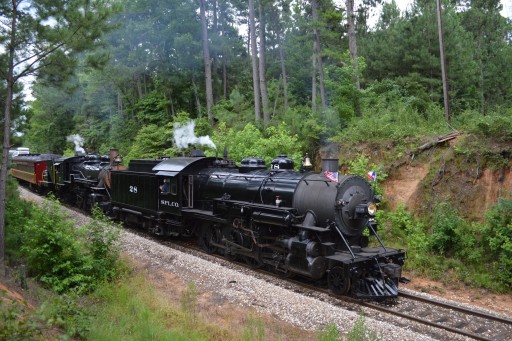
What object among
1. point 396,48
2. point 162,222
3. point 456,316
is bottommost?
point 456,316

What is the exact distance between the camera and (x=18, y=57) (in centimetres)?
1068

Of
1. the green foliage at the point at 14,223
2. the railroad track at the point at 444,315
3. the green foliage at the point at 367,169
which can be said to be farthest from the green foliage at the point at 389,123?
the green foliage at the point at 14,223

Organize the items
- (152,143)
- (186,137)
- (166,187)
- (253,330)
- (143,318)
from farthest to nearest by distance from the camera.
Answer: (152,143)
(186,137)
(166,187)
(143,318)
(253,330)

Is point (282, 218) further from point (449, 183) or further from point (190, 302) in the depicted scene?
point (449, 183)

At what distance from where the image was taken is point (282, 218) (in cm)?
994

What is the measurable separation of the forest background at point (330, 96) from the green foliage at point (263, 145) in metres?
0.07

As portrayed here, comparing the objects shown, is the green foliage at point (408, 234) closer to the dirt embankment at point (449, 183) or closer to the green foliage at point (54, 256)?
the dirt embankment at point (449, 183)

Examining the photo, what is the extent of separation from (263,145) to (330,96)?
1321cm

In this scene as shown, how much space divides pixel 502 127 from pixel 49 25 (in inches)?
518

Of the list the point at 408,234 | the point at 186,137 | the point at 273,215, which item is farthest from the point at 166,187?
the point at 408,234

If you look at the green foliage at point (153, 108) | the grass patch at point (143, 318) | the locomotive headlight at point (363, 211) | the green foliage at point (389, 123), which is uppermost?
the green foliage at point (153, 108)

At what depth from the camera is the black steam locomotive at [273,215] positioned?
9.22 metres

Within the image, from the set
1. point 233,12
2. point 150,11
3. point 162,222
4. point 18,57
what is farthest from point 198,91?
point 18,57

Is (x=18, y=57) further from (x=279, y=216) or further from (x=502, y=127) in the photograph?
(x=502, y=127)
